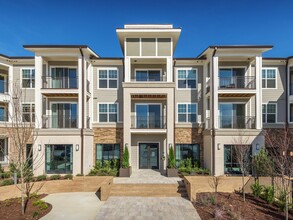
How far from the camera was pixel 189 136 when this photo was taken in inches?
709

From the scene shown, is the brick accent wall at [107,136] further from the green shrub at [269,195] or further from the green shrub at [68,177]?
the green shrub at [269,195]

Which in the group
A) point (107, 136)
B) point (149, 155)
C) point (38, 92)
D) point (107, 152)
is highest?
point (38, 92)

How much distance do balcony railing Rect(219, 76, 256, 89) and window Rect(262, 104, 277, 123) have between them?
2.86 metres

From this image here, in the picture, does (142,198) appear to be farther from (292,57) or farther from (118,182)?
(292,57)

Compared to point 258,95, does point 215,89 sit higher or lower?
higher

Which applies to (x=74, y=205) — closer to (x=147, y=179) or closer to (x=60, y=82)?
(x=147, y=179)

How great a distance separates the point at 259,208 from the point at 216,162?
5505 millimetres

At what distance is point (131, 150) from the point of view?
17.9m

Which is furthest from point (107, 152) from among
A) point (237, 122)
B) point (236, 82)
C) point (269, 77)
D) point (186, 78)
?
point (269, 77)

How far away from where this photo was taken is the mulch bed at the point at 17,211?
29.5 feet

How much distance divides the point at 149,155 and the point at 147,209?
26.0 ft

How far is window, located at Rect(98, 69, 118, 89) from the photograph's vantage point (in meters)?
18.4

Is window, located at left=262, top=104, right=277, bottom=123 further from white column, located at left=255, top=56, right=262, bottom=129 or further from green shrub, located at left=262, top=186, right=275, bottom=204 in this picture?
green shrub, located at left=262, top=186, right=275, bottom=204

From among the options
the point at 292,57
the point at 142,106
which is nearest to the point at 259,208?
the point at 142,106
